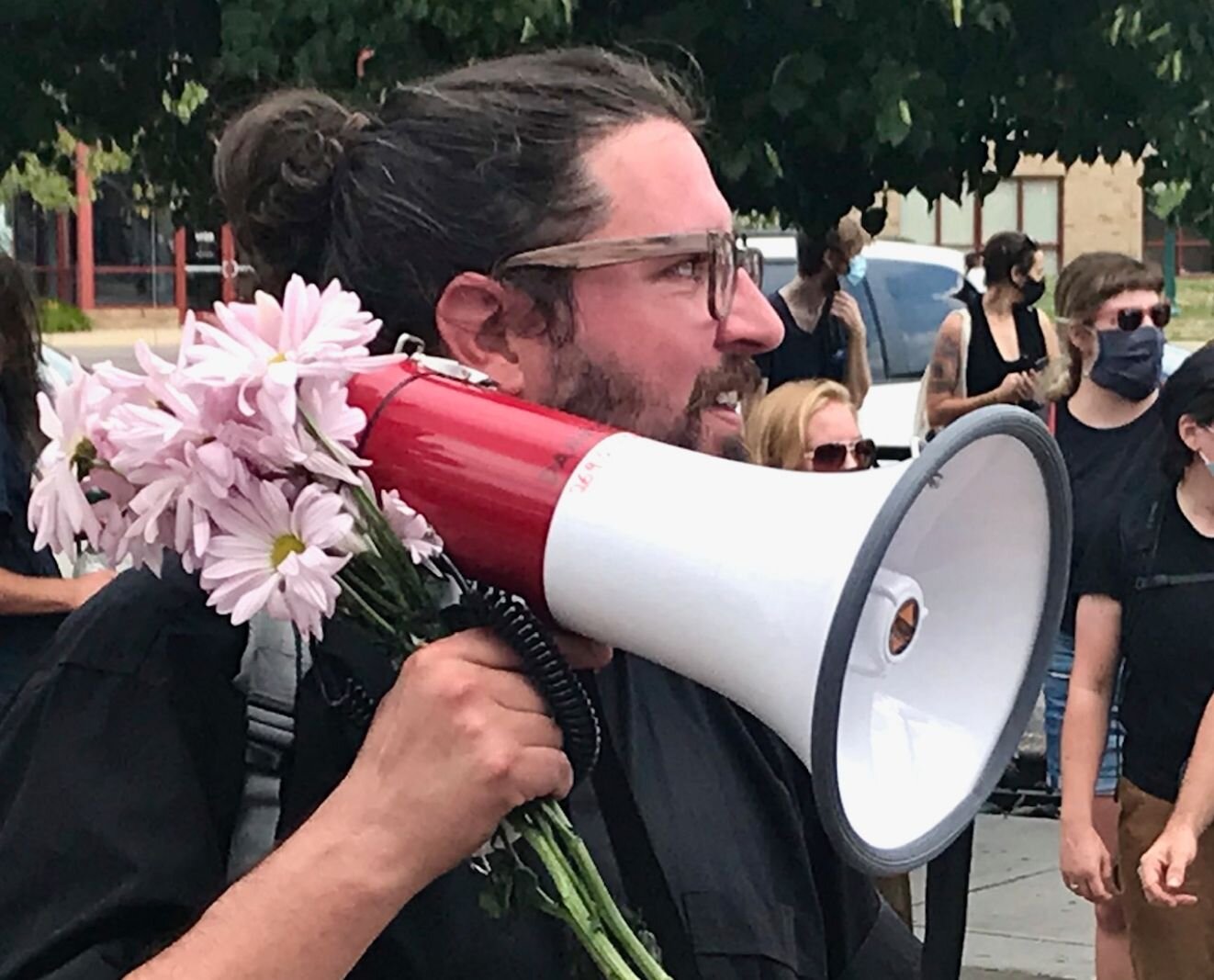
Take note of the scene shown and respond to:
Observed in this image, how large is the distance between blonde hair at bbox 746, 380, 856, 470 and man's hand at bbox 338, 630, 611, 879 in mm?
2919

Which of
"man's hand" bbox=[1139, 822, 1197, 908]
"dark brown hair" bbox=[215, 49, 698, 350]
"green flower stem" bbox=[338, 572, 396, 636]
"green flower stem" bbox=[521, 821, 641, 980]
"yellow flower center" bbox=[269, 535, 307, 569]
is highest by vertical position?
"dark brown hair" bbox=[215, 49, 698, 350]

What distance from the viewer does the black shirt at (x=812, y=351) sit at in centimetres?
771

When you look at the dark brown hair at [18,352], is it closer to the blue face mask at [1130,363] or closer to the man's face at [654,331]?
the blue face mask at [1130,363]

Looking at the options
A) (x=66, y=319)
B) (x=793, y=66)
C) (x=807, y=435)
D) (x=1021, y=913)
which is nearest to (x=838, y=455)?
(x=807, y=435)

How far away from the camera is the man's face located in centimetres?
179

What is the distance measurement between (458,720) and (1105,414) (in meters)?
4.65

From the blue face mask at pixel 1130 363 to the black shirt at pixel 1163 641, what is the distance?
1.48 meters

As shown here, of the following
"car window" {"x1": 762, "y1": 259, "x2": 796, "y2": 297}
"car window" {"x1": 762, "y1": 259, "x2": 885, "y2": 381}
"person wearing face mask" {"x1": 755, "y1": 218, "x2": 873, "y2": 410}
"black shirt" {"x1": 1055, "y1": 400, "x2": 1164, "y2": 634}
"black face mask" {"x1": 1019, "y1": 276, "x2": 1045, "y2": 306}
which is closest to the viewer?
"black shirt" {"x1": 1055, "y1": 400, "x2": 1164, "y2": 634}

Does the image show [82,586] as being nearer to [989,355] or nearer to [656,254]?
[656,254]

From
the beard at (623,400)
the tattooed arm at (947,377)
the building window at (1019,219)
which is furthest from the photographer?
the building window at (1019,219)

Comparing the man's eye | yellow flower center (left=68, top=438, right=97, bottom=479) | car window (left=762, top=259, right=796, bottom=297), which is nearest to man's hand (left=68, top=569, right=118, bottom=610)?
the man's eye

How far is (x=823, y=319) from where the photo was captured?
7.89m

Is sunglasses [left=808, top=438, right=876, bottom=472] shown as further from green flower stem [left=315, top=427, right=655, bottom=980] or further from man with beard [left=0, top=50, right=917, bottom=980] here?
green flower stem [left=315, top=427, right=655, bottom=980]

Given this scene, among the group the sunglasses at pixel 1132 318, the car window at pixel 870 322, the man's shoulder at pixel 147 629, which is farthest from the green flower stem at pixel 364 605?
the car window at pixel 870 322
